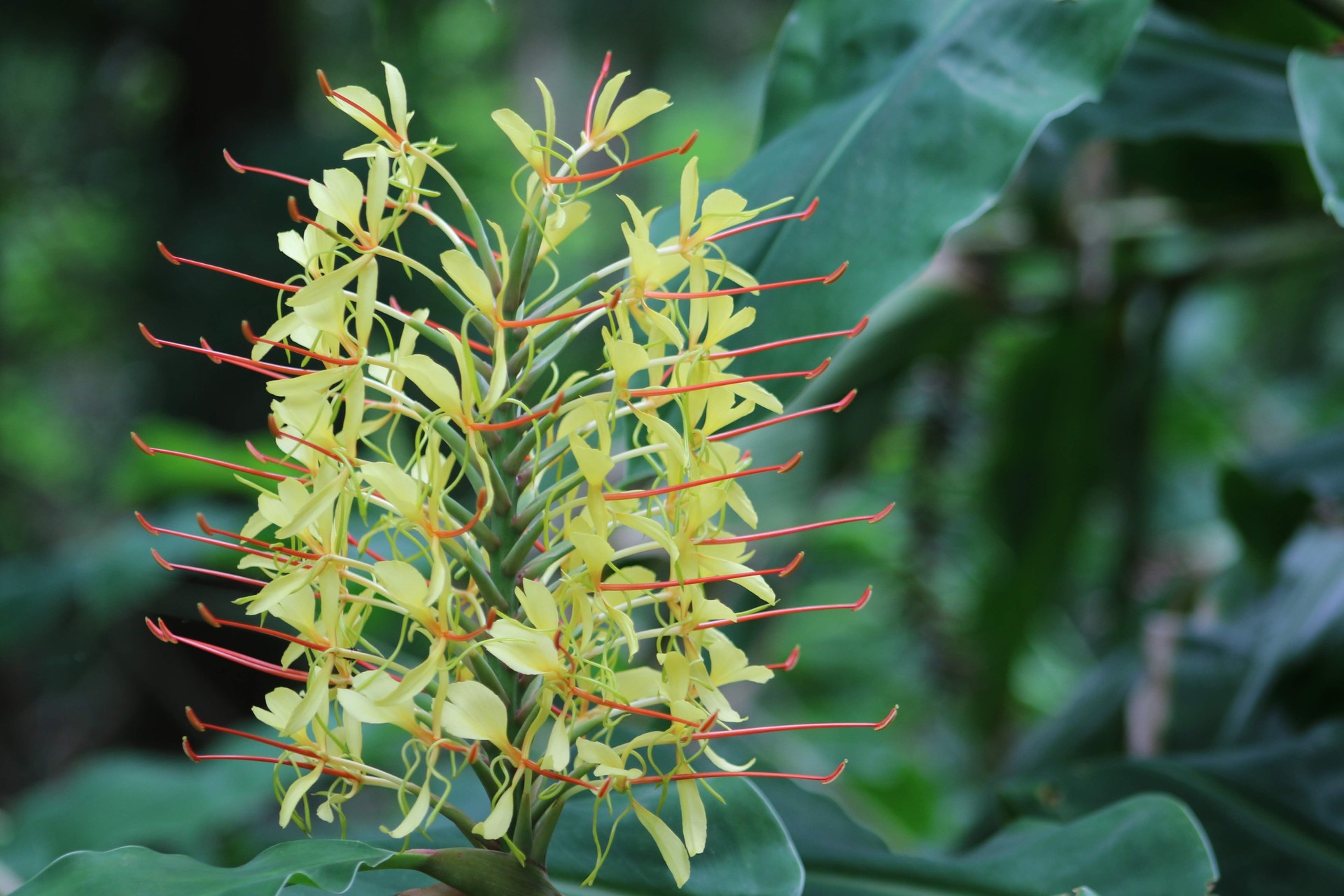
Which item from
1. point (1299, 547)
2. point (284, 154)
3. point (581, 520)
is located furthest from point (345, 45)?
point (581, 520)

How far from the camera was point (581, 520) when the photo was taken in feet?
1.17

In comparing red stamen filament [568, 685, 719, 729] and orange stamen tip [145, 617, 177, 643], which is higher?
orange stamen tip [145, 617, 177, 643]

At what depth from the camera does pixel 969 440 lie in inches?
52.8

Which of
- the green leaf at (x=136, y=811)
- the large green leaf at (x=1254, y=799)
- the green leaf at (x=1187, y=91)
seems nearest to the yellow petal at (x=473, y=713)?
the large green leaf at (x=1254, y=799)

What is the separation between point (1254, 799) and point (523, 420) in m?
0.61

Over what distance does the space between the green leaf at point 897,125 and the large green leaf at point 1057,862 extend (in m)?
0.27

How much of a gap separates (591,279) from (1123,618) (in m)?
1.10

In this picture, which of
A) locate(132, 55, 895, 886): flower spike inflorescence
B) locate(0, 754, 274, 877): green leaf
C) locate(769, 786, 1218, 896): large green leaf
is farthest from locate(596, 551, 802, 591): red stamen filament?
locate(0, 754, 274, 877): green leaf

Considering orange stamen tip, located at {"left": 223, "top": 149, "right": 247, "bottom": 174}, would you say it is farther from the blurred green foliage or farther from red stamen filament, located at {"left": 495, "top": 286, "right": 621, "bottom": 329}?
the blurred green foliage

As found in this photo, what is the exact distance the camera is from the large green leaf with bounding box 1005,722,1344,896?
0.66m

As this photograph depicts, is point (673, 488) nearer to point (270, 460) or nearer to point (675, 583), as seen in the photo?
point (675, 583)

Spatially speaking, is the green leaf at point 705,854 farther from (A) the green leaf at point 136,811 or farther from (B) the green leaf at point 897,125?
(A) the green leaf at point 136,811

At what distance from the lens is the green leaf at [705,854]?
416 mm

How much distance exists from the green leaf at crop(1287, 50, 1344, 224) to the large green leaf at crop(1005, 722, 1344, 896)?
38 centimetres
